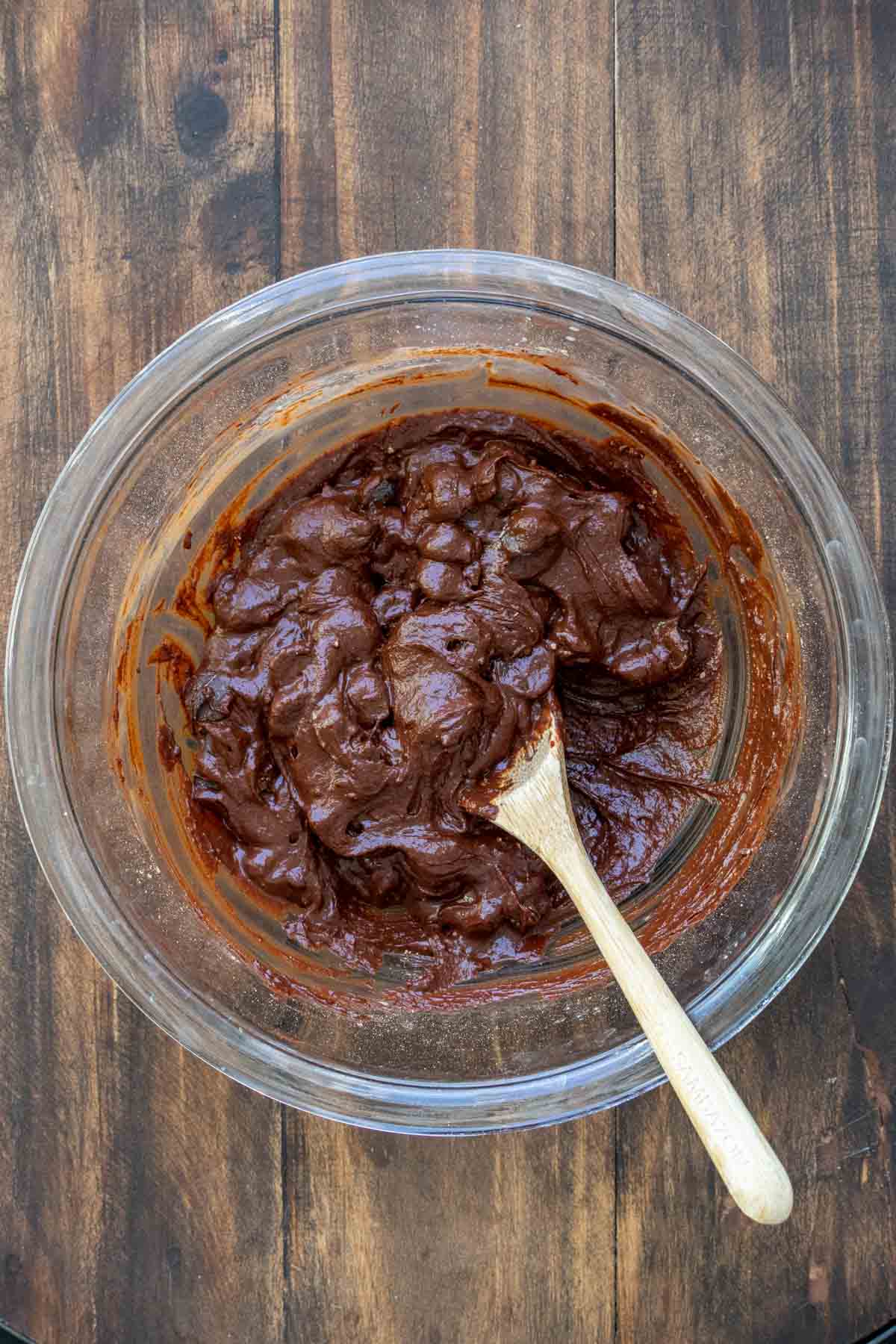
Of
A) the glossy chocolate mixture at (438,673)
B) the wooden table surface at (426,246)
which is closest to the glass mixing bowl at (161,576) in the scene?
the glossy chocolate mixture at (438,673)

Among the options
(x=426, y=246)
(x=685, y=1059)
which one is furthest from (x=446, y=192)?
(x=685, y=1059)

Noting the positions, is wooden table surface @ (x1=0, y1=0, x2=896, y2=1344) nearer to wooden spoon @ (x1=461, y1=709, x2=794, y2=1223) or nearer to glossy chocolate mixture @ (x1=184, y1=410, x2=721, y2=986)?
glossy chocolate mixture @ (x1=184, y1=410, x2=721, y2=986)

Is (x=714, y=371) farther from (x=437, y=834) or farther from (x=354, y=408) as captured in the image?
(x=437, y=834)

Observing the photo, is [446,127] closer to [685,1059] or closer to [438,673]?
[438,673]

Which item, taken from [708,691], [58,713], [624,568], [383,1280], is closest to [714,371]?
[624,568]

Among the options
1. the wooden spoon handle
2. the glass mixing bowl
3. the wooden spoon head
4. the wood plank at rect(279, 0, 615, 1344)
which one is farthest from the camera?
the wood plank at rect(279, 0, 615, 1344)

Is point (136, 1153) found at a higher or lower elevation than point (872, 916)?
lower

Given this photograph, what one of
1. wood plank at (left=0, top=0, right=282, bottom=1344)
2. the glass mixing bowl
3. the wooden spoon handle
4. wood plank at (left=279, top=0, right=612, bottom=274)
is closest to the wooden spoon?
the wooden spoon handle
